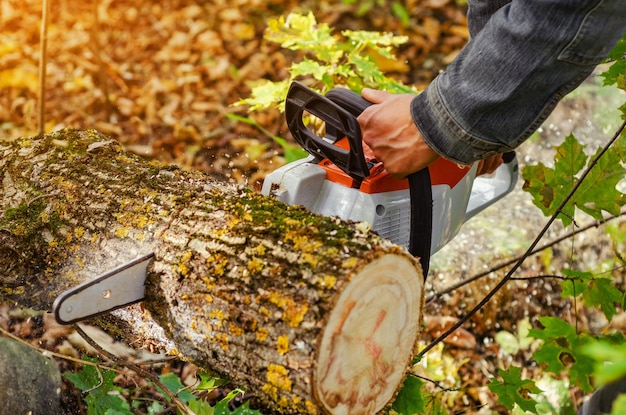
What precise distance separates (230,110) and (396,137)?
2787mm

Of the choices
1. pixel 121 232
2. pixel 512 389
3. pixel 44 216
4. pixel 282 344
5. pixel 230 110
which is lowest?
pixel 230 110

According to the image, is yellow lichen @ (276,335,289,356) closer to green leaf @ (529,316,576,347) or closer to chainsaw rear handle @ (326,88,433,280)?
chainsaw rear handle @ (326,88,433,280)

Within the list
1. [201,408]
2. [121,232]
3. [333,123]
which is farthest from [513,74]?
[201,408]

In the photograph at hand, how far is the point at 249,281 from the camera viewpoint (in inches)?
55.3

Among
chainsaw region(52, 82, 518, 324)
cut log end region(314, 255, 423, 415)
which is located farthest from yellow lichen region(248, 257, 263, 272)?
chainsaw region(52, 82, 518, 324)

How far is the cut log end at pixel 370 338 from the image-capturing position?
1344 millimetres

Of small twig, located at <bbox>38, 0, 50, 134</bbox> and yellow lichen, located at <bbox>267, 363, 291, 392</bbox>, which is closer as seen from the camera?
yellow lichen, located at <bbox>267, 363, 291, 392</bbox>

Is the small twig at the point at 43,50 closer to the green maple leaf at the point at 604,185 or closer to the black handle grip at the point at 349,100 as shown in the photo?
the black handle grip at the point at 349,100

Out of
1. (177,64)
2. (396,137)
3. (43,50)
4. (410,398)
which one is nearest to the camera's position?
(410,398)

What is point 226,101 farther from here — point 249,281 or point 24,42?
point 249,281

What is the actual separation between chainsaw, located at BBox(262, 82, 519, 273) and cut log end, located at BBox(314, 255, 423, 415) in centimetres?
38

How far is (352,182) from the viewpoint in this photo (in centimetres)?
182

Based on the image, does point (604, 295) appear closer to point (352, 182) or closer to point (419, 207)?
point (419, 207)

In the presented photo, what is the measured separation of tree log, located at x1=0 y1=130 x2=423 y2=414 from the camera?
1342 millimetres
